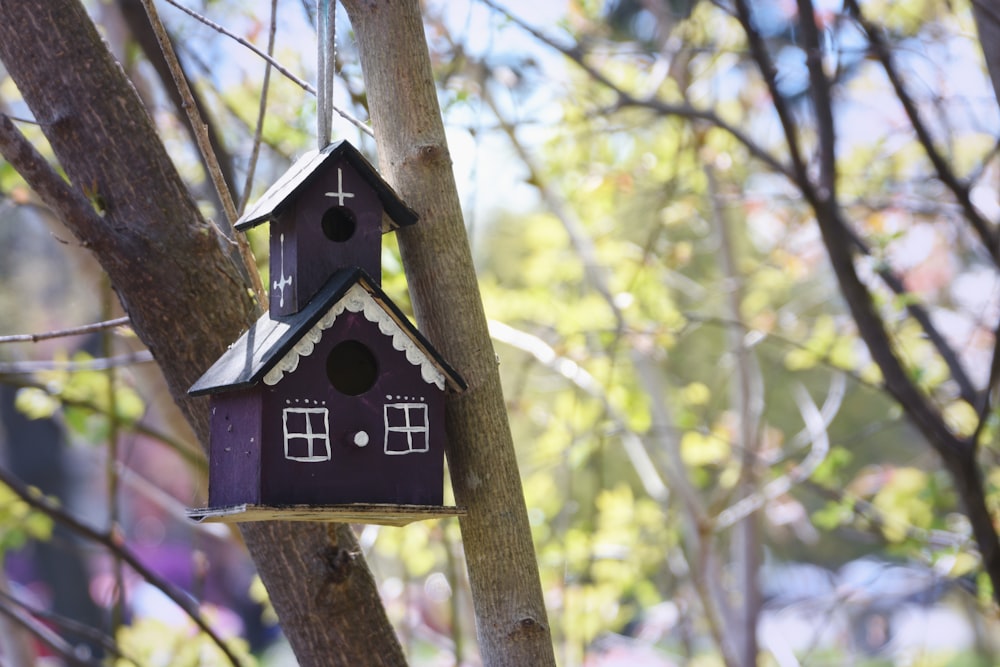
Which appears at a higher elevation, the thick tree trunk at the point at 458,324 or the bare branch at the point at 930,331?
the bare branch at the point at 930,331

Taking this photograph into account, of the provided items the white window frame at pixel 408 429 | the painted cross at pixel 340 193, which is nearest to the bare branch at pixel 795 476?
the white window frame at pixel 408 429

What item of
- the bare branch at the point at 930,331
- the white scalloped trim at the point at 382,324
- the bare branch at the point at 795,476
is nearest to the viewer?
the white scalloped trim at the point at 382,324

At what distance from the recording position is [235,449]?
1.55 metres

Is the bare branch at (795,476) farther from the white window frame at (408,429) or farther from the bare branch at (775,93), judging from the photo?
the white window frame at (408,429)

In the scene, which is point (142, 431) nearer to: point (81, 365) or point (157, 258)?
point (81, 365)

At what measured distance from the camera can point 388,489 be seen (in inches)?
61.1

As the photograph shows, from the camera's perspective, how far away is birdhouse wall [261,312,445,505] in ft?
4.87

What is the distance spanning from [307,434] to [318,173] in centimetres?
43

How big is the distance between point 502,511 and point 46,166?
971mm

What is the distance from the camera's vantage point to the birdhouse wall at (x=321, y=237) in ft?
5.20

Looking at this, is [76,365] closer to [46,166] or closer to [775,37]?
[46,166]

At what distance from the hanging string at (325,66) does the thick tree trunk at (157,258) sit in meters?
0.41

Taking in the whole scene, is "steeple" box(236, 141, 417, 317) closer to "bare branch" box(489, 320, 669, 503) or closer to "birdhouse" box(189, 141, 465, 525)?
"birdhouse" box(189, 141, 465, 525)

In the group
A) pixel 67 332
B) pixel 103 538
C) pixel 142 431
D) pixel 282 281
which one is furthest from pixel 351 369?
pixel 142 431
